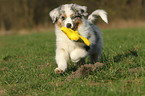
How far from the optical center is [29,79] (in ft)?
9.71

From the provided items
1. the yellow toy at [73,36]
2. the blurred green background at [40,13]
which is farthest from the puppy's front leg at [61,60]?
Result: the blurred green background at [40,13]

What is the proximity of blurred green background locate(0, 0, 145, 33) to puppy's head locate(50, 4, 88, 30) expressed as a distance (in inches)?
660

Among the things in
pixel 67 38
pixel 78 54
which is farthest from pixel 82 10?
pixel 78 54

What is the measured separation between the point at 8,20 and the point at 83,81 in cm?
2604

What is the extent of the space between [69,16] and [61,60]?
0.81m

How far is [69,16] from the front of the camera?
333 centimetres

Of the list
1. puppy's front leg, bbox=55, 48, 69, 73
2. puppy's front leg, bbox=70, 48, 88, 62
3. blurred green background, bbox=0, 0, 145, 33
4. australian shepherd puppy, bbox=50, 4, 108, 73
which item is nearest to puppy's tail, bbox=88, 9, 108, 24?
australian shepherd puppy, bbox=50, 4, 108, 73

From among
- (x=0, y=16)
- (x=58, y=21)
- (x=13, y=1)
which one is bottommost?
(x=58, y=21)

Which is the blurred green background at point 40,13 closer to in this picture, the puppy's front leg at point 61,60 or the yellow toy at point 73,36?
the puppy's front leg at point 61,60

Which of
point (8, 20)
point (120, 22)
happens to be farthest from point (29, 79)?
point (8, 20)

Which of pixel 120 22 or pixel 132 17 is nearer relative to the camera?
pixel 120 22

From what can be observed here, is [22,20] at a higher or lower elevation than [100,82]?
higher

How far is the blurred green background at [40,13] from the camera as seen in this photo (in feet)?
68.5

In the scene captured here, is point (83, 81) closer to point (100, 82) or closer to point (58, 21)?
point (100, 82)
